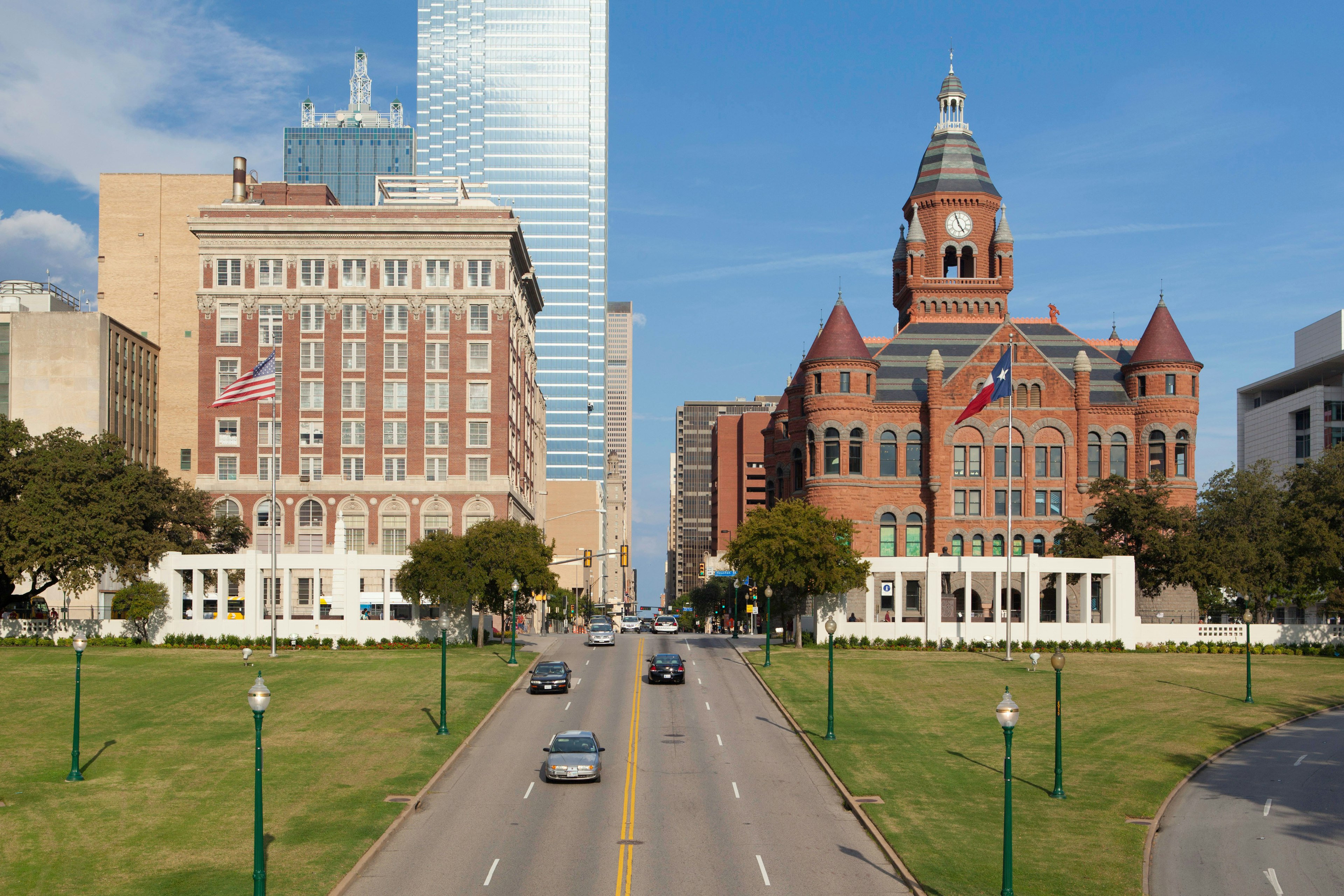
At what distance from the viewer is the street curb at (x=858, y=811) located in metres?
27.2

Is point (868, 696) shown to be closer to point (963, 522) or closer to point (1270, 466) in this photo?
point (963, 522)

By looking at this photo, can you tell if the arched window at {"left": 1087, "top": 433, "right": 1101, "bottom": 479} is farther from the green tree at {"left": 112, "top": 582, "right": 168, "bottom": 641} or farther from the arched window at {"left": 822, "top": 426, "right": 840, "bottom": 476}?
the green tree at {"left": 112, "top": 582, "right": 168, "bottom": 641}

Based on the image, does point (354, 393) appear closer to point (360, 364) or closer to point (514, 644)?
point (360, 364)

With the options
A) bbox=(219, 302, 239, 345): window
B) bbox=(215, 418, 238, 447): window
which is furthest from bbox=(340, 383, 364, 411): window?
bbox=(219, 302, 239, 345): window

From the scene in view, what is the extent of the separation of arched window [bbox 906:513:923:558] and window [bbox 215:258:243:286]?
56.9 m

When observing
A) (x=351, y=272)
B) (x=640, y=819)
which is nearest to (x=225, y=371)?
(x=351, y=272)

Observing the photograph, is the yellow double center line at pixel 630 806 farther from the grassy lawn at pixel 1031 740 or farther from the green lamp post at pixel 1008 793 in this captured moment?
the green lamp post at pixel 1008 793

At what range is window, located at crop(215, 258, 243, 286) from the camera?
9931 cm

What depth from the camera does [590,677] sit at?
6041 cm

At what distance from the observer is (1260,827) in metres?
31.7

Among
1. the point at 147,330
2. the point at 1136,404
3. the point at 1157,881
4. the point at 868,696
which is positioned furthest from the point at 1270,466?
the point at 147,330

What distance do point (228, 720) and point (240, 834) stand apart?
15202 mm

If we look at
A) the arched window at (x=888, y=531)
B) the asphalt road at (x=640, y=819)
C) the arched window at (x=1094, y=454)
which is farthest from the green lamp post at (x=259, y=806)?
the arched window at (x=1094, y=454)

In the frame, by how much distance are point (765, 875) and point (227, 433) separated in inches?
3245
